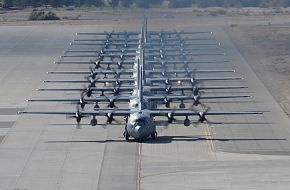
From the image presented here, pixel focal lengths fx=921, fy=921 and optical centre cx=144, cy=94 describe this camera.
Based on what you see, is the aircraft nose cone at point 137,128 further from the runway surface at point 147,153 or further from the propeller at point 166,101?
the propeller at point 166,101

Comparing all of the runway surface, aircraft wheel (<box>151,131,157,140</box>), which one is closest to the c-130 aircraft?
aircraft wheel (<box>151,131,157,140</box>)

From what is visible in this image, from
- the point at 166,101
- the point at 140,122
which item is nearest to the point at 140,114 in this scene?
the point at 140,122

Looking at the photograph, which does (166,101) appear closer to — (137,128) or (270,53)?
(137,128)

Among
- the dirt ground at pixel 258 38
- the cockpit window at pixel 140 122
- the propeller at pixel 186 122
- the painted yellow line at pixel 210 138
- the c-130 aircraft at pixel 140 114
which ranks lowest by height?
the dirt ground at pixel 258 38

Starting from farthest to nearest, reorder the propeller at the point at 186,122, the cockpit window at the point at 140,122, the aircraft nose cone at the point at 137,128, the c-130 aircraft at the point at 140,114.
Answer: the propeller at the point at 186,122 → the c-130 aircraft at the point at 140,114 → the aircraft nose cone at the point at 137,128 → the cockpit window at the point at 140,122

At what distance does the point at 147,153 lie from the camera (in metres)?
81.4

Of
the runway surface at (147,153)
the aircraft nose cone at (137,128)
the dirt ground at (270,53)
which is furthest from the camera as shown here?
the dirt ground at (270,53)

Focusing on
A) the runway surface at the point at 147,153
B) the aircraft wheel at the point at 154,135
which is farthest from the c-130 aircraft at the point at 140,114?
the runway surface at the point at 147,153

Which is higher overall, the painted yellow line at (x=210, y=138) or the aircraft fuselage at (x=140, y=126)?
the aircraft fuselage at (x=140, y=126)

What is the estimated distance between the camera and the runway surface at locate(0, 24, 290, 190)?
71.7m

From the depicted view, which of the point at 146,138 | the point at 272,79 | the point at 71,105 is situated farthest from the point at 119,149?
the point at 272,79

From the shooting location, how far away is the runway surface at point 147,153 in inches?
2822

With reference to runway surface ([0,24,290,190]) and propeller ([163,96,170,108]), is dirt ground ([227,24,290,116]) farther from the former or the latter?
propeller ([163,96,170,108])

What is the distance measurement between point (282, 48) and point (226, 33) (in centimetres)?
1955
